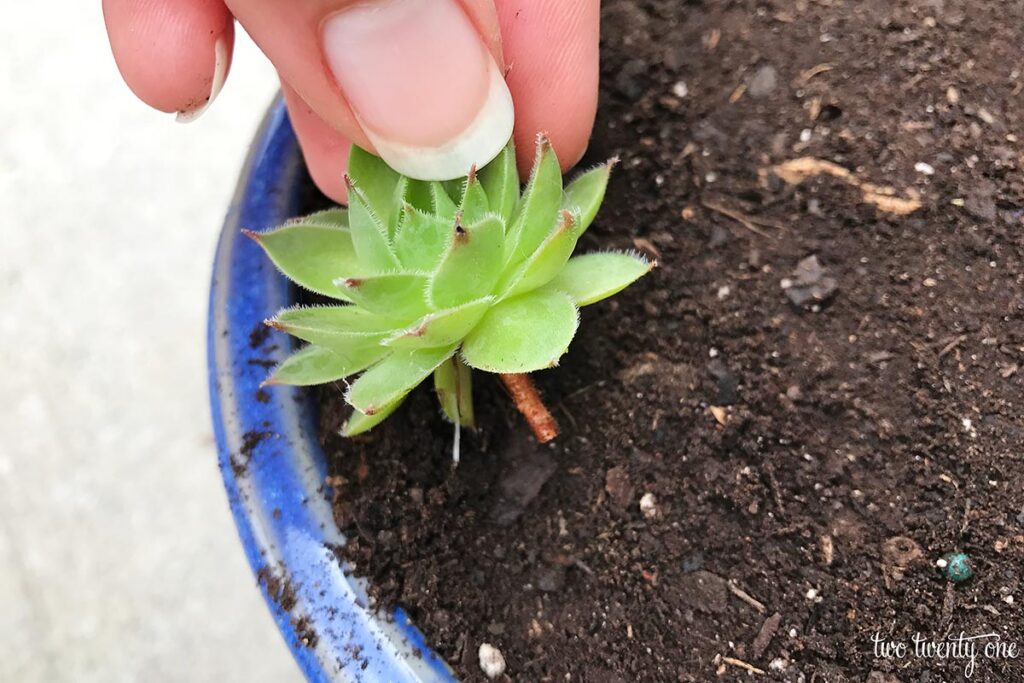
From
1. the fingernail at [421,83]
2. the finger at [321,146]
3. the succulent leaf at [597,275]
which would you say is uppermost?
the fingernail at [421,83]

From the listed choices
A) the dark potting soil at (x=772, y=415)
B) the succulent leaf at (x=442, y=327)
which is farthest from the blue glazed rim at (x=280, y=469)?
the succulent leaf at (x=442, y=327)

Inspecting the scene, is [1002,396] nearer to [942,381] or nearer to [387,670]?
[942,381]

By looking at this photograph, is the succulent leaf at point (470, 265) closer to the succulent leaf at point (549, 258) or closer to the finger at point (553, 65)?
the succulent leaf at point (549, 258)

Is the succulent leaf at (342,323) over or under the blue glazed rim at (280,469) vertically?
over

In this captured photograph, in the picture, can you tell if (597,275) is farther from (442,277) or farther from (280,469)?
(280,469)

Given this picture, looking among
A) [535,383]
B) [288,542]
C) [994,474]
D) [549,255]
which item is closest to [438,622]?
[288,542]

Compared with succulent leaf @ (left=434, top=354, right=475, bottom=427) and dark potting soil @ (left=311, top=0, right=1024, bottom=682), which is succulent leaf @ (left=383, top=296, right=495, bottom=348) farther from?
dark potting soil @ (left=311, top=0, right=1024, bottom=682)

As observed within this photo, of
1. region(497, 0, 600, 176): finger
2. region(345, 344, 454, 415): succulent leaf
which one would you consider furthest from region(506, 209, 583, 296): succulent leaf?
region(497, 0, 600, 176): finger
